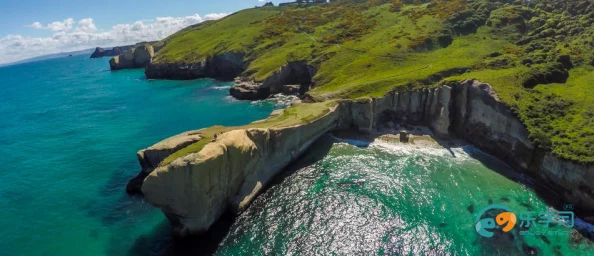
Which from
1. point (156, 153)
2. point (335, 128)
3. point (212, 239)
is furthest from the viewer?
point (335, 128)

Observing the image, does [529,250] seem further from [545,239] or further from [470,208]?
[470,208]

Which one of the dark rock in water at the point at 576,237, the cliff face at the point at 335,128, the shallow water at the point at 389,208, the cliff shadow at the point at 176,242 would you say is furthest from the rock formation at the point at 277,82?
the dark rock in water at the point at 576,237

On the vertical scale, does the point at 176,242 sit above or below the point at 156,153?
below

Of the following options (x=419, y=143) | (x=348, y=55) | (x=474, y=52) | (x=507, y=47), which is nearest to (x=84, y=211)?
(x=419, y=143)

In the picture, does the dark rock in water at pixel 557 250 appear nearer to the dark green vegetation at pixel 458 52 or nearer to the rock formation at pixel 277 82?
the dark green vegetation at pixel 458 52

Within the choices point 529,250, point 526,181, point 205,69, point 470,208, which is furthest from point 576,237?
point 205,69

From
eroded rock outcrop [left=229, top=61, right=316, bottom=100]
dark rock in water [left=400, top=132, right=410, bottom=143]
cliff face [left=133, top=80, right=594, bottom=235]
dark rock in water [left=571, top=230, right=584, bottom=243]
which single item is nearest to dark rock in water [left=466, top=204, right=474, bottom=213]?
dark rock in water [left=571, top=230, right=584, bottom=243]

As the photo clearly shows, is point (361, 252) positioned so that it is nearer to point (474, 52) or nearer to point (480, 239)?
point (480, 239)
